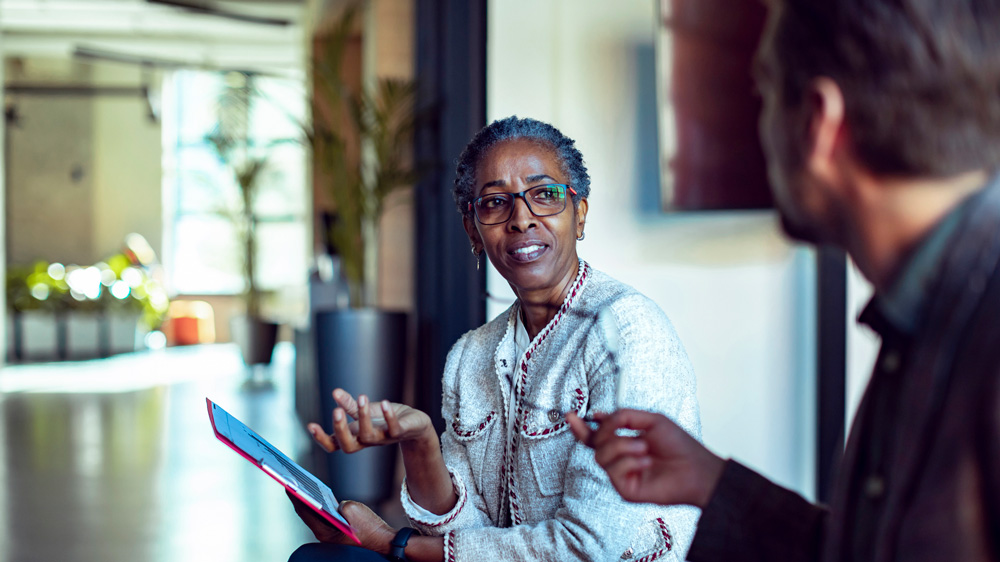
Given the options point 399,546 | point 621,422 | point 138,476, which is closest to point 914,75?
point 621,422

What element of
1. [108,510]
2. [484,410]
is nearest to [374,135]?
[108,510]

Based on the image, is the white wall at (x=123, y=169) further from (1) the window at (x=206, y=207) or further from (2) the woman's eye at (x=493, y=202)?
(2) the woman's eye at (x=493, y=202)

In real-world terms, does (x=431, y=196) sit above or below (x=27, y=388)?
above

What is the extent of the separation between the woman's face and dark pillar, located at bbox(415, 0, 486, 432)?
167cm

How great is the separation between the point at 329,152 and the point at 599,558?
10.4 feet

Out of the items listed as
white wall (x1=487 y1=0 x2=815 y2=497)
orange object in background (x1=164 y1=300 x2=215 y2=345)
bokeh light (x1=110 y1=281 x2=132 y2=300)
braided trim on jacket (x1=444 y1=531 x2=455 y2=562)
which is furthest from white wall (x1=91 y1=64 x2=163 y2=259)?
braided trim on jacket (x1=444 y1=531 x2=455 y2=562)

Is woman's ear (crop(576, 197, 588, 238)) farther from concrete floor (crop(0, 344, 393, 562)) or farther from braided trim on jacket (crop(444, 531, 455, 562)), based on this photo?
concrete floor (crop(0, 344, 393, 562))

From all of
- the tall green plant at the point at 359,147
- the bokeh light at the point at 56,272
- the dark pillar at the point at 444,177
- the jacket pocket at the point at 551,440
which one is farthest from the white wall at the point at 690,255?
the bokeh light at the point at 56,272

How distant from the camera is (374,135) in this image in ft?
13.3

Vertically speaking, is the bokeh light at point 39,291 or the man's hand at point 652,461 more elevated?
the man's hand at point 652,461

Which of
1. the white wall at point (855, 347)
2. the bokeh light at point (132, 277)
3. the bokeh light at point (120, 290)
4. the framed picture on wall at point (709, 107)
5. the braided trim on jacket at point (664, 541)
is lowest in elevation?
the bokeh light at point (120, 290)

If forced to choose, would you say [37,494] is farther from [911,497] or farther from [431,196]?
[911,497]

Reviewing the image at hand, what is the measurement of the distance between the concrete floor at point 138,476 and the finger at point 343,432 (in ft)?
7.30

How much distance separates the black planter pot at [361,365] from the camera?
3.80 metres
